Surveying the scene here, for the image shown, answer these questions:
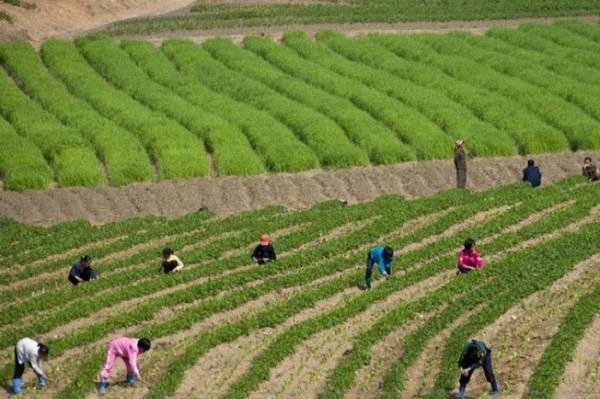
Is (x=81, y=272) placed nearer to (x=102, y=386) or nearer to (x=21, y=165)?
(x=102, y=386)

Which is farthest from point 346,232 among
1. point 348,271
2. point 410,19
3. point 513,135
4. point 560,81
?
point 410,19

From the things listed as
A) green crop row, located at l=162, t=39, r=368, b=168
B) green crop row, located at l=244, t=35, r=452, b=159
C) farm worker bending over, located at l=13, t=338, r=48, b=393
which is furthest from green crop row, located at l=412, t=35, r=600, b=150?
farm worker bending over, located at l=13, t=338, r=48, b=393

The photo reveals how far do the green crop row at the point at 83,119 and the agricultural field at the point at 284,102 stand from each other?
0.24ft

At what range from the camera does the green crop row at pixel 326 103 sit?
48031 mm

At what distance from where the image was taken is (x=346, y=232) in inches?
1467

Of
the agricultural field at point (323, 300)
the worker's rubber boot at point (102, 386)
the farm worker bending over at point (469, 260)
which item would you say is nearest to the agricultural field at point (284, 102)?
the agricultural field at point (323, 300)

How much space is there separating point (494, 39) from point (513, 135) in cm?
1478

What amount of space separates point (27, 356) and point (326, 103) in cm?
2851

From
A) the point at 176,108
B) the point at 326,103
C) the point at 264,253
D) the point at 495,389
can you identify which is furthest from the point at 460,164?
the point at 495,389

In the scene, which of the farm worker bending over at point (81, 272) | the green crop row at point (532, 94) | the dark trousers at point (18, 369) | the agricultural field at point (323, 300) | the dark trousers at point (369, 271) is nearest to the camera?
the dark trousers at point (18, 369)

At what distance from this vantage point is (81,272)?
3278 cm

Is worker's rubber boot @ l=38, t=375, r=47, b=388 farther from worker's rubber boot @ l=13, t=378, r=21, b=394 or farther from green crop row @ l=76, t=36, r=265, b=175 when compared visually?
green crop row @ l=76, t=36, r=265, b=175

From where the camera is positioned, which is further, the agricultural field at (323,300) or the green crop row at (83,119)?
the green crop row at (83,119)

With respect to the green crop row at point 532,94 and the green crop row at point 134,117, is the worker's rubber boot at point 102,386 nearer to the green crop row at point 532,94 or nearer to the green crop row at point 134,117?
the green crop row at point 134,117
